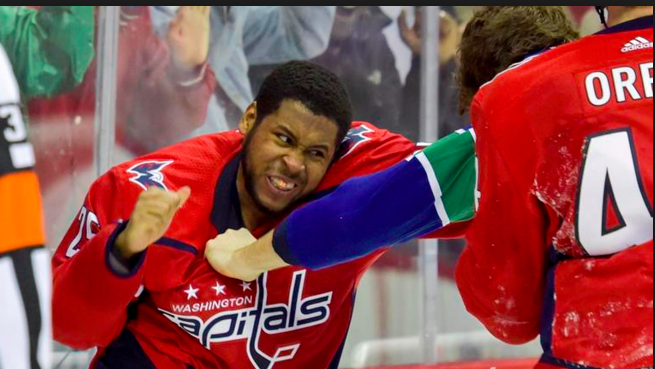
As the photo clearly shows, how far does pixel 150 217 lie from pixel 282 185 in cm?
46

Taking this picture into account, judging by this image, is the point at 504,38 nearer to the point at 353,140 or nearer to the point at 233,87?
the point at 353,140

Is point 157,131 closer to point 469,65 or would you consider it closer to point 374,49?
point 374,49

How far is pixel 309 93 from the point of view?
1.56 metres

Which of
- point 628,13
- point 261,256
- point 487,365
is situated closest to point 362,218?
point 261,256

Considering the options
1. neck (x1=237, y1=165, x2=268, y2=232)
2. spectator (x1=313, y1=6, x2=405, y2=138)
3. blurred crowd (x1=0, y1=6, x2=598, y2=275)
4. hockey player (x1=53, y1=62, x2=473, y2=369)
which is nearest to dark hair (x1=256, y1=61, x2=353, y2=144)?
hockey player (x1=53, y1=62, x2=473, y2=369)

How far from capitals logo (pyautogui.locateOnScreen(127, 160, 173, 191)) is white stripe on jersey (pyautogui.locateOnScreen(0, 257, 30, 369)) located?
79 cm

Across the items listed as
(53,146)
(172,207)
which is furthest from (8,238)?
(53,146)

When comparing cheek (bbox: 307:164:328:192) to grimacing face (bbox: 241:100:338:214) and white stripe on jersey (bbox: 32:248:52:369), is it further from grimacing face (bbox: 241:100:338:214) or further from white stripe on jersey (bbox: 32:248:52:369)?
white stripe on jersey (bbox: 32:248:52:369)

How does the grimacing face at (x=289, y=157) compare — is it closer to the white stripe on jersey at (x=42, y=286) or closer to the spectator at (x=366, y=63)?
the white stripe on jersey at (x=42, y=286)

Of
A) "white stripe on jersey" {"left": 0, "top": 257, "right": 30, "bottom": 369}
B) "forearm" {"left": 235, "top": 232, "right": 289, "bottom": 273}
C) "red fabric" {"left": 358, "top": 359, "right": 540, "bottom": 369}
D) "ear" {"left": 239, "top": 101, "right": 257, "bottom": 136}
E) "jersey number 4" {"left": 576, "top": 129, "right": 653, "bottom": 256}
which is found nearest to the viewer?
"white stripe on jersey" {"left": 0, "top": 257, "right": 30, "bottom": 369}

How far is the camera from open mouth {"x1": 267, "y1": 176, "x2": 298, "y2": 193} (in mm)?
1537

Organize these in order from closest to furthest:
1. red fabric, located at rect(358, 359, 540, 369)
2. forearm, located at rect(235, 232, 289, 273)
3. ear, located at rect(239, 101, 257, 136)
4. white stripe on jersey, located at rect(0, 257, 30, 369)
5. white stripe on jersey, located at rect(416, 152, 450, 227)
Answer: white stripe on jersey, located at rect(0, 257, 30, 369)
white stripe on jersey, located at rect(416, 152, 450, 227)
forearm, located at rect(235, 232, 289, 273)
ear, located at rect(239, 101, 257, 136)
red fabric, located at rect(358, 359, 540, 369)

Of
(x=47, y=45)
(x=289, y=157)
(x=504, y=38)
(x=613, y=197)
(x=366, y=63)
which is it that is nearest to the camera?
(x=613, y=197)

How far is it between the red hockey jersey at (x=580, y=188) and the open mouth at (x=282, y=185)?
1.50 ft
